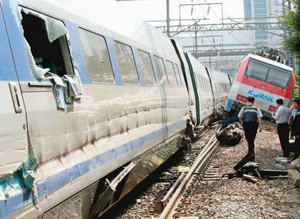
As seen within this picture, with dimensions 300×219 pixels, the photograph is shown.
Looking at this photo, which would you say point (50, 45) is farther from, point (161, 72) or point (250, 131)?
point (250, 131)

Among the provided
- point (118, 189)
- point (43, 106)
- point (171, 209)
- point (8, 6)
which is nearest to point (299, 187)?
point (171, 209)

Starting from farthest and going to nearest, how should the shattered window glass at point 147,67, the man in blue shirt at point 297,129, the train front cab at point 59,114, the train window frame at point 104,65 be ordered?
1. the man in blue shirt at point 297,129
2. the shattered window glass at point 147,67
3. the train window frame at point 104,65
4. the train front cab at point 59,114

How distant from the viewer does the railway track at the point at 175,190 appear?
6029 mm

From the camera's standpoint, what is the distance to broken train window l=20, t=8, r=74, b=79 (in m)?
3.77

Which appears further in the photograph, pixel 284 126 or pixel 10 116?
pixel 284 126

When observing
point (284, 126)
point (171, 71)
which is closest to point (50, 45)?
point (171, 71)

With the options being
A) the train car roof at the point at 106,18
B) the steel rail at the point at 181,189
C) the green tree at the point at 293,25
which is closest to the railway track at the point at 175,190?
the steel rail at the point at 181,189

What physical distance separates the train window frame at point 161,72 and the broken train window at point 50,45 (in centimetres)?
393

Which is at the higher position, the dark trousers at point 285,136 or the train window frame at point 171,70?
the train window frame at point 171,70

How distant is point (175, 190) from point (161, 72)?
7.85 feet

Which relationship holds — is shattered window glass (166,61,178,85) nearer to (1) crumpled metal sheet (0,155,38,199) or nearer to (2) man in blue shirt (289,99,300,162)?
(2) man in blue shirt (289,99,300,162)

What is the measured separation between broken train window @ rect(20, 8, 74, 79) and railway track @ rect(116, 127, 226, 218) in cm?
265

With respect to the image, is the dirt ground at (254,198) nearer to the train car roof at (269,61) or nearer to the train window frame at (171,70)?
the train window frame at (171,70)

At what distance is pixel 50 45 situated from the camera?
13.1 ft
